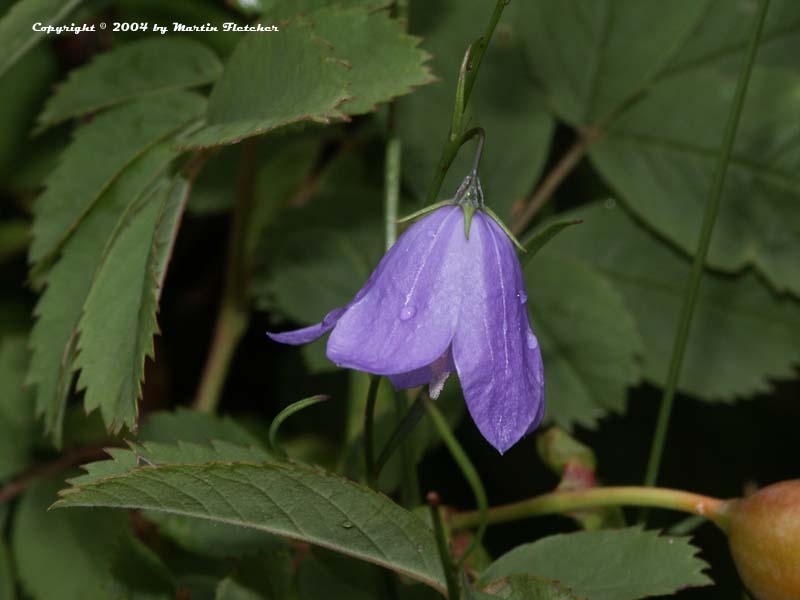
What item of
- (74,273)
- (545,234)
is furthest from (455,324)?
(74,273)

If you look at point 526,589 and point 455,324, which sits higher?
point 455,324

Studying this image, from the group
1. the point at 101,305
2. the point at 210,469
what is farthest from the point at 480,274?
the point at 101,305

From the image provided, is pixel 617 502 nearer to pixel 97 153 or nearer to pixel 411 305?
pixel 411 305

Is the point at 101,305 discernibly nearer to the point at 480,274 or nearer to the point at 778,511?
the point at 480,274

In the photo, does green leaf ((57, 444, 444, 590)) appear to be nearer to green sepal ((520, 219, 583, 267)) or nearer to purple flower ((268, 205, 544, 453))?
purple flower ((268, 205, 544, 453))

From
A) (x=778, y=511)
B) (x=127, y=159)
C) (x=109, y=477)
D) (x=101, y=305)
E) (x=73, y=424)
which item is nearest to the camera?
(x=109, y=477)

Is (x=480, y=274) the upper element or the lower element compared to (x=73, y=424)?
upper

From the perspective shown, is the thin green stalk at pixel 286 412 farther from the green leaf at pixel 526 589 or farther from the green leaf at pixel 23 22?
the green leaf at pixel 23 22
